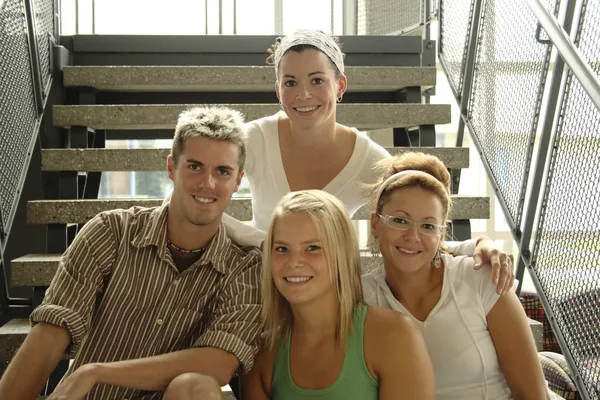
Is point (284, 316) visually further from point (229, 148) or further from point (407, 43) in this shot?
point (407, 43)

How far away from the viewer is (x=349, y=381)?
6.03 ft

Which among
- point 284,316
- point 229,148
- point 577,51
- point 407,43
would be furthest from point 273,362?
point 407,43

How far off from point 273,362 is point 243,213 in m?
1.28

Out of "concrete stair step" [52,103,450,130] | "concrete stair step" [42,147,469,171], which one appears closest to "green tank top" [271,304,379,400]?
"concrete stair step" [42,147,469,171]

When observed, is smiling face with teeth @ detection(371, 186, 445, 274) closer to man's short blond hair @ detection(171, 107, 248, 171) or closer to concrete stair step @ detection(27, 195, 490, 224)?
man's short blond hair @ detection(171, 107, 248, 171)

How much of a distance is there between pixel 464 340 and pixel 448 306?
0.10m

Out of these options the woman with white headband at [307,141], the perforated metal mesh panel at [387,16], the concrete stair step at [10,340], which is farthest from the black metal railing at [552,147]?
the concrete stair step at [10,340]

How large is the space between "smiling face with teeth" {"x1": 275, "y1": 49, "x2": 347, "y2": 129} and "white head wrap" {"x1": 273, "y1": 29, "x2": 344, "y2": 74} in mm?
22

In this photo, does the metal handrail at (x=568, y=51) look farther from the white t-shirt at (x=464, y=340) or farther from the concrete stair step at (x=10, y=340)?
the concrete stair step at (x=10, y=340)

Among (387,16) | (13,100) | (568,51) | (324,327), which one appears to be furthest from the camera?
(387,16)

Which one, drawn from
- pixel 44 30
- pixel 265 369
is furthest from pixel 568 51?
pixel 44 30

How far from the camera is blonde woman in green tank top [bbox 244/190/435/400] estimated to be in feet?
5.98

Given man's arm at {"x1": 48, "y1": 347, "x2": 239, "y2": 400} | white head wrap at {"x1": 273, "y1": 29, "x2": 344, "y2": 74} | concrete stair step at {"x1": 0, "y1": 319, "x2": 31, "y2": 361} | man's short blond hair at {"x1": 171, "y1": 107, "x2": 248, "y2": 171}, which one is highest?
white head wrap at {"x1": 273, "y1": 29, "x2": 344, "y2": 74}

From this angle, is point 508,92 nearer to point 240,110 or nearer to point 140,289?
point 240,110
